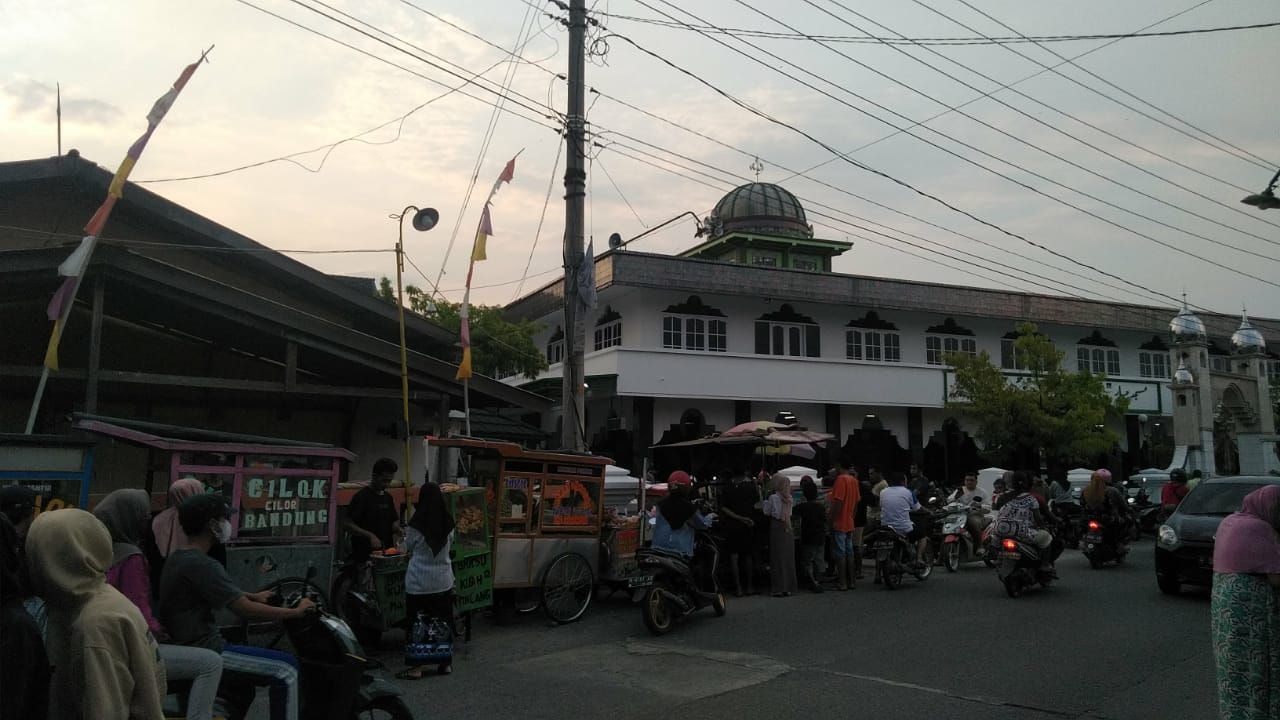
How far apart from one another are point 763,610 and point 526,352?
16.7m

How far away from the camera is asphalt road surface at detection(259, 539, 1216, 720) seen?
23.6 feet

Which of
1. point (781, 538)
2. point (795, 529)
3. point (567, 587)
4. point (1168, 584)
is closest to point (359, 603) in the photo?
point (567, 587)

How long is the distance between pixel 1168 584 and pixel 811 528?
471 cm

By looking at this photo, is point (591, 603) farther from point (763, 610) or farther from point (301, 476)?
point (301, 476)

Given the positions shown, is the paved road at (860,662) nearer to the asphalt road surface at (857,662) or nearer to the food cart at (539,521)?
the asphalt road surface at (857,662)

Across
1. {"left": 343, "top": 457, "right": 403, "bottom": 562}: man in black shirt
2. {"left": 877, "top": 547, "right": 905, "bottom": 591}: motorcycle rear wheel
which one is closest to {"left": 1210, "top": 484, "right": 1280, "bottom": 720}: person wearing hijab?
{"left": 343, "top": 457, "right": 403, "bottom": 562}: man in black shirt

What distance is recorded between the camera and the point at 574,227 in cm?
1471

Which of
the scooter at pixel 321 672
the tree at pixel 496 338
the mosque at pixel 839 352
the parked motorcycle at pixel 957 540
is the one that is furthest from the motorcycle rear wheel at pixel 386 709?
the tree at pixel 496 338

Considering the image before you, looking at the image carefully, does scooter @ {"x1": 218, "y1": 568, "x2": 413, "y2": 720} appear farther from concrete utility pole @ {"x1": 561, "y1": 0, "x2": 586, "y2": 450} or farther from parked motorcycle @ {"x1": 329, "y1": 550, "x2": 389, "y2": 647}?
concrete utility pole @ {"x1": 561, "y1": 0, "x2": 586, "y2": 450}

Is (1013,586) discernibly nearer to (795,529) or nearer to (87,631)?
(795,529)

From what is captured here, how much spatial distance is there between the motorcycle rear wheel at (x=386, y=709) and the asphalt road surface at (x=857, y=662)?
1.73 m

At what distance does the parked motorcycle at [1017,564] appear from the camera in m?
12.4

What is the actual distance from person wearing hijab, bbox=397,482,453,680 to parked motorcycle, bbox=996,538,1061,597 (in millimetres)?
7590

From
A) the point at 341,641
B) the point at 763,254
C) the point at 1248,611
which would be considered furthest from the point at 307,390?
the point at 763,254
